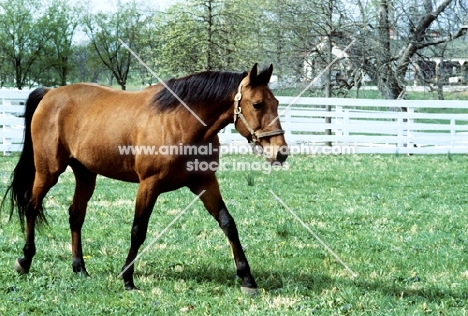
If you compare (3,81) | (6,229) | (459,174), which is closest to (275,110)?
(6,229)

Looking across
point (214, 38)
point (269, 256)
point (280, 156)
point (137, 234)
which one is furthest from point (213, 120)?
point (214, 38)

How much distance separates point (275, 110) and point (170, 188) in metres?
1.06

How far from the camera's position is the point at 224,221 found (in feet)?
15.3

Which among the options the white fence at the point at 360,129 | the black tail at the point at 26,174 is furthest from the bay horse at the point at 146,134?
the white fence at the point at 360,129

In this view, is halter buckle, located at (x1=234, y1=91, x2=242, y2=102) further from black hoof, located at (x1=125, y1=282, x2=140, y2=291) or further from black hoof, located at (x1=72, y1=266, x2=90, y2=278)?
black hoof, located at (x1=72, y1=266, x2=90, y2=278)

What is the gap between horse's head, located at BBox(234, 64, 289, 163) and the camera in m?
4.28

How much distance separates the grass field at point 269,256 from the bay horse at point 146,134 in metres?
0.32

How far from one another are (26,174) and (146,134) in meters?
1.65

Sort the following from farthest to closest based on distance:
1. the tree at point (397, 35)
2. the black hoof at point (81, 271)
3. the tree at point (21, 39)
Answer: the tree at point (21, 39), the tree at point (397, 35), the black hoof at point (81, 271)

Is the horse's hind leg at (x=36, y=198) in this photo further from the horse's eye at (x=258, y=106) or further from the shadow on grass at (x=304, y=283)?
the horse's eye at (x=258, y=106)

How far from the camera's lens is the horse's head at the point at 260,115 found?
428 cm

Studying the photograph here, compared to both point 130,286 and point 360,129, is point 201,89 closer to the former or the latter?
point 130,286

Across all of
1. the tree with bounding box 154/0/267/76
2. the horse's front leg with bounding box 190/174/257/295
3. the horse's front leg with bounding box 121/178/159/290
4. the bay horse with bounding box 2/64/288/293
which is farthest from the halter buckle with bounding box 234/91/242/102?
the tree with bounding box 154/0/267/76

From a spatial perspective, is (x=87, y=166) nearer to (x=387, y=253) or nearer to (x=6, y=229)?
(x=6, y=229)
